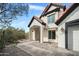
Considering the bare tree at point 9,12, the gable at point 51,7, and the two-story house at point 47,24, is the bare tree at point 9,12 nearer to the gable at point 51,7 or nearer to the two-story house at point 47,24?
the two-story house at point 47,24

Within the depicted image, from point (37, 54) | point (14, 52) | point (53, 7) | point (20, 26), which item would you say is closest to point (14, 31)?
point (20, 26)

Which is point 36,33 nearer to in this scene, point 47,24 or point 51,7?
point 47,24

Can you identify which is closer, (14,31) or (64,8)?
A: (14,31)

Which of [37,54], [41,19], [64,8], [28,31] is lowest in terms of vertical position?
[37,54]

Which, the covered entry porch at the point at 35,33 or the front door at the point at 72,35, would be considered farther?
the covered entry porch at the point at 35,33

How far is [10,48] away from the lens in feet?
34.6

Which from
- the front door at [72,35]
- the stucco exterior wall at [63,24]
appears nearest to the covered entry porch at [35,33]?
the stucco exterior wall at [63,24]

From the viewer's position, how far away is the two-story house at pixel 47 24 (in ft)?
36.3

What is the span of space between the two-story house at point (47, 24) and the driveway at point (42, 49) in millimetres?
462

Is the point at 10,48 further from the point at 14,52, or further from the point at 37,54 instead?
the point at 37,54

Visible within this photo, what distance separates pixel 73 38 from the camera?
1133cm

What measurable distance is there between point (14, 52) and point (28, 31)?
173 centimetres

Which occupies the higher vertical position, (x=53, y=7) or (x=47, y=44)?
(x=53, y=7)

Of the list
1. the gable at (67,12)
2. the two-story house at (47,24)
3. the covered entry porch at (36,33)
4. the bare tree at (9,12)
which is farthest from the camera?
the covered entry porch at (36,33)
